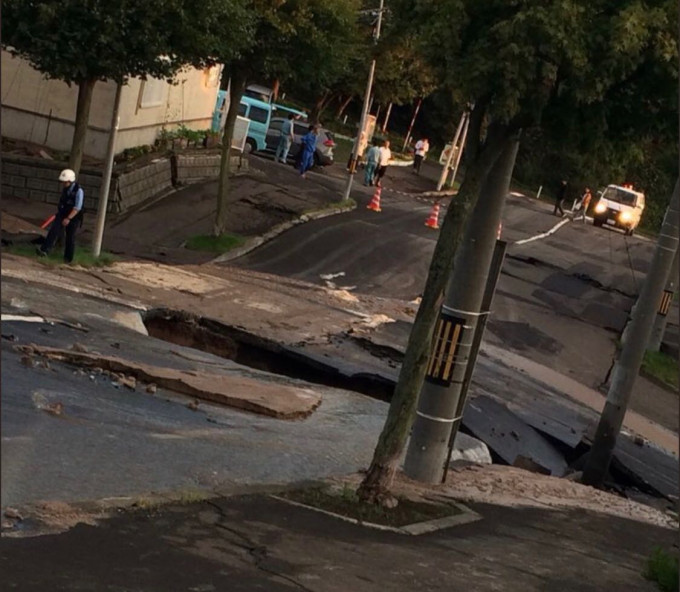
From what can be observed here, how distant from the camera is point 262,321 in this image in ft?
61.2

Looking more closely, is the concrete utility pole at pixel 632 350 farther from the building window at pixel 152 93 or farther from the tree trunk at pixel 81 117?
the building window at pixel 152 93

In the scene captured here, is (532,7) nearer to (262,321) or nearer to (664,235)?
(664,235)

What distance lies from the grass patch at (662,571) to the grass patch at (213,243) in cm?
1844

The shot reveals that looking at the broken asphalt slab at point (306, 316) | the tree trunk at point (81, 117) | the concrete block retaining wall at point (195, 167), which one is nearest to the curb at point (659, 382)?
the broken asphalt slab at point (306, 316)

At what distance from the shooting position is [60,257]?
65.8 ft

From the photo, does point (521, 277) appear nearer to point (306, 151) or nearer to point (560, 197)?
point (306, 151)

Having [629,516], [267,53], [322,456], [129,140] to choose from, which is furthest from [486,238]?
[129,140]

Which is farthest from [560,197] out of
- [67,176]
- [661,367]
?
[67,176]

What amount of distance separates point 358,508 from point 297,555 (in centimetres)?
206

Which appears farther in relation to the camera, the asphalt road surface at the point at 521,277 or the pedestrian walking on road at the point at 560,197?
the pedestrian walking on road at the point at 560,197

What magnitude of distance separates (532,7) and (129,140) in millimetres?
23560

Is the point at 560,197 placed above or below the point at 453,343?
below

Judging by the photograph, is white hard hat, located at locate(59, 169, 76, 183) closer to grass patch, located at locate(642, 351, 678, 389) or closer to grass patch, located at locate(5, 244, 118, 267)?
grass patch, located at locate(5, 244, 118, 267)

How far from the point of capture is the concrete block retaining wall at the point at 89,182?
86.5 feet
